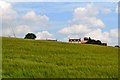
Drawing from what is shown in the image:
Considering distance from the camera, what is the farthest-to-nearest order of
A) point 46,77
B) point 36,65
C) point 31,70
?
1. point 36,65
2. point 31,70
3. point 46,77

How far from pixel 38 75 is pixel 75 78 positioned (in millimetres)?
1539

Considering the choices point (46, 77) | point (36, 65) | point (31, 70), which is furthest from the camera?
point (36, 65)

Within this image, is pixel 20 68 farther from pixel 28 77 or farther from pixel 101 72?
pixel 101 72

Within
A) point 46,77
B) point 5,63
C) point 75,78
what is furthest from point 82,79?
point 5,63

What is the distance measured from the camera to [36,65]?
17.9 meters

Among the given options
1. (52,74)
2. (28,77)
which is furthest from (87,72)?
(28,77)

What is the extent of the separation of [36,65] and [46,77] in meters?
2.98

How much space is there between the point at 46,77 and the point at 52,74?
2.92 ft

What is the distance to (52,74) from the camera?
52.0 feet

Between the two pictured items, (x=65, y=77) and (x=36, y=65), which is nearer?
(x=65, y=77)

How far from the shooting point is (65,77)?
15.3m

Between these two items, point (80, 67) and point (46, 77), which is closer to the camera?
point (46, 77)

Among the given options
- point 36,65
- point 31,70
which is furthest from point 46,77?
point 36,65

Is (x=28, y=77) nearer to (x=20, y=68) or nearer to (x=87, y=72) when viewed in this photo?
(x=20, y=68)
